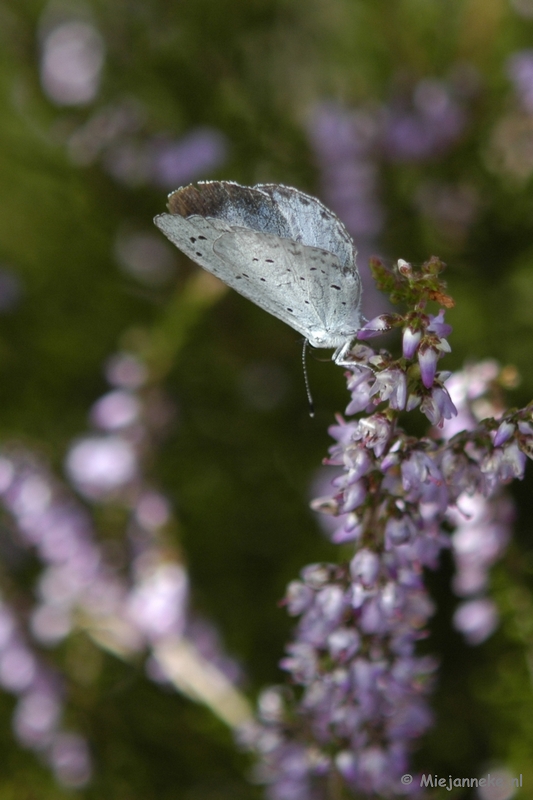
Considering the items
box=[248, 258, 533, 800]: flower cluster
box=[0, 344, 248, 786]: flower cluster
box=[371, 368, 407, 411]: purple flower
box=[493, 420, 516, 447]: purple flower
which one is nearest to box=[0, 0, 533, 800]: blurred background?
box=[0, 344, 248, 786]: flower cluster

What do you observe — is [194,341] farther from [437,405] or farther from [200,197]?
[437,405]

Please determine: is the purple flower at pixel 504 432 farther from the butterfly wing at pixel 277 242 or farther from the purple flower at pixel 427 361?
the butterfly wing at pixel 277 242

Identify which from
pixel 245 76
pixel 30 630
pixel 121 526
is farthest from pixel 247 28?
pixel 30 630

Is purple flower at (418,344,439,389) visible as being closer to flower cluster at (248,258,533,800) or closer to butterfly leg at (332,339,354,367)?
flower cluster at (248,258,533,800)

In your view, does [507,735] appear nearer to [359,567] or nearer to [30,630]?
[359,567]

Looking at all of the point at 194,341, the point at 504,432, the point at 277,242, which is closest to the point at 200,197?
the point at 277,242
